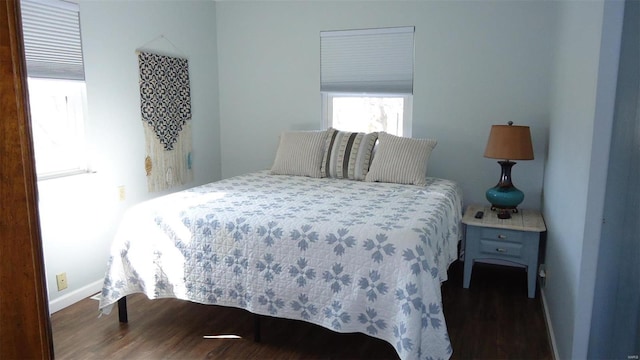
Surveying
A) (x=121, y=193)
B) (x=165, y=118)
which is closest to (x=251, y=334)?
(x=121, y=193)

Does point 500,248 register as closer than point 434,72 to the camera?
Yes

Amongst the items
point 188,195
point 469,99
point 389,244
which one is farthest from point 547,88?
point 188,195

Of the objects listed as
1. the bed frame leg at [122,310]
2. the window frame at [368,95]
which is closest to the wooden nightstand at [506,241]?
the window frame at [368,95]

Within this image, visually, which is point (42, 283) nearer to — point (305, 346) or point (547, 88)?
point (305, 346)

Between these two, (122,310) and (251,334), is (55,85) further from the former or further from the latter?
(251,334)

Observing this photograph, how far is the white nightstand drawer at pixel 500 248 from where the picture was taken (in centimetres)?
308

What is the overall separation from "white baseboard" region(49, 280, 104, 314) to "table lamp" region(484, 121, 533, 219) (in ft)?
9.19

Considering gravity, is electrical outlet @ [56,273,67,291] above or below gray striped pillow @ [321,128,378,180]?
below

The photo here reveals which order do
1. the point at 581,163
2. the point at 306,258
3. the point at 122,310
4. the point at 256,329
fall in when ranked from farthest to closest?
the point at 122,310 → the point at 256,329 → the point at 306,258 → the point at 581,163

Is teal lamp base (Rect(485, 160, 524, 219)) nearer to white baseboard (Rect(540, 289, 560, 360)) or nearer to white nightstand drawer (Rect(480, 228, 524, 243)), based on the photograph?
white nightstand drawer (Rect(480, 228, 524, 243))

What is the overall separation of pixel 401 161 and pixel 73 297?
2.37m

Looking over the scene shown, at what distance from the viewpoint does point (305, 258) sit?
7.40 ft

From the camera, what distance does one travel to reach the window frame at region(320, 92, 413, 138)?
3902mm

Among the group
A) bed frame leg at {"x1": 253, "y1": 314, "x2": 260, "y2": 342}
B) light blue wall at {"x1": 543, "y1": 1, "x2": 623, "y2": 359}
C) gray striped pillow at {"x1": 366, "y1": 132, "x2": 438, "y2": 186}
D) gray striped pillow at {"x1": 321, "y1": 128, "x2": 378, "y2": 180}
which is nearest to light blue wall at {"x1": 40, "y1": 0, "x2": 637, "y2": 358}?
light blue wall at {"x1": 543, "y1": 1, "x2": 623, "y2": 359}
